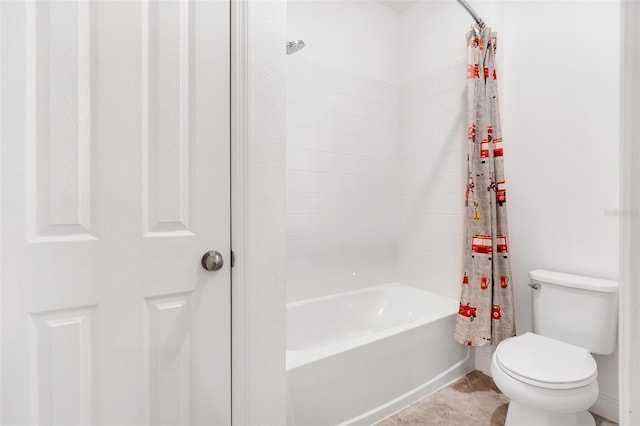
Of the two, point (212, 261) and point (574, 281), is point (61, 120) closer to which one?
point (212, 261)

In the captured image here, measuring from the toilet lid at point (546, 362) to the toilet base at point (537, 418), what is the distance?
0.18 meters

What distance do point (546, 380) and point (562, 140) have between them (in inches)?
52.7

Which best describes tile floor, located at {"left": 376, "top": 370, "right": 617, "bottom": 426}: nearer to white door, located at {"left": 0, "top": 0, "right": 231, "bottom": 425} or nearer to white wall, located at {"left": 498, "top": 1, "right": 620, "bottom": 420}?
white wall, located at {"left": 498, "top": 1, "right": 620, "bottom": 420}

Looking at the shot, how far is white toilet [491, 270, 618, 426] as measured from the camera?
1344 millimetres

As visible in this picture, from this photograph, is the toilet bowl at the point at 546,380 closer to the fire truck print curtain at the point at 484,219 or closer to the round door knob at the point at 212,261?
the fire truck print curtain at the point at 484,219

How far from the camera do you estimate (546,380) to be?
1346 mm

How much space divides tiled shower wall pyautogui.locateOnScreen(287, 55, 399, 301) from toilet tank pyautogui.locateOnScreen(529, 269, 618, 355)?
3.69ft

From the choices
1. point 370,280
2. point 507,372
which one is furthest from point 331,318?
point 507,372

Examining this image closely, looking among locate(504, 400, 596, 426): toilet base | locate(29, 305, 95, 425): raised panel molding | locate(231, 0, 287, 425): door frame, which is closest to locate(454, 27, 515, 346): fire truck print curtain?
locate(504, 400, 596, 426): toilet base

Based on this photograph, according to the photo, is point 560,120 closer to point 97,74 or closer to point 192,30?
point 192,30

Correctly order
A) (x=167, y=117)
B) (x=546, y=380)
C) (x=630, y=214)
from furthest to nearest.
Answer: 1. (x=546, y=380)
2. (x=167, y=117)
3. (x=630, y=214)

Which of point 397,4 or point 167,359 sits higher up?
point 397,4

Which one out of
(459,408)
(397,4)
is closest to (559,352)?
(459,408)

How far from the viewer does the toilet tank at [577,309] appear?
162cm
